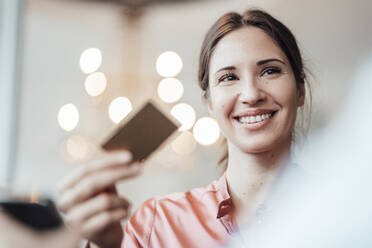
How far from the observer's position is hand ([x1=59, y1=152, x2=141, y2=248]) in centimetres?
38

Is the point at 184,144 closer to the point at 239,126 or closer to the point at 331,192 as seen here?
the point at 239,126

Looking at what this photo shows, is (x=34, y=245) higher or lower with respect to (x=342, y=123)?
lower

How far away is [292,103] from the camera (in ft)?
1.73

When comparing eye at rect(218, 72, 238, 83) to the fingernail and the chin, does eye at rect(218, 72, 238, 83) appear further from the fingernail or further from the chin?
the fingernail

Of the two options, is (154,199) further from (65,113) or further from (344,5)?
(344,5)

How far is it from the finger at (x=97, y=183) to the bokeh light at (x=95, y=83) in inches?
6.8

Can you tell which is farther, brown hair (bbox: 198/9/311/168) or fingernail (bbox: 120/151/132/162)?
brown hair (bbox: 198/9/311/168)

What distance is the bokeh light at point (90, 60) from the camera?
525 millimetres

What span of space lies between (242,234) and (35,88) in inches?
13.1

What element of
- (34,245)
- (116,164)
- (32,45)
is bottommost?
(34,245)

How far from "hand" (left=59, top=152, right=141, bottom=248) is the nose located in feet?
0.61

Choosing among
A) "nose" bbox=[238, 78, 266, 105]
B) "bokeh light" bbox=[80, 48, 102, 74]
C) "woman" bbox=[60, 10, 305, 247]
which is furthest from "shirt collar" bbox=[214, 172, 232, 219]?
"bokeh light" bbox=[80, 48, 102, 74]

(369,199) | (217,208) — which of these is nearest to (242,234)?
(217,208)

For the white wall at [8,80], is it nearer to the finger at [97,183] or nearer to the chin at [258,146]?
the finger at [97,183]
